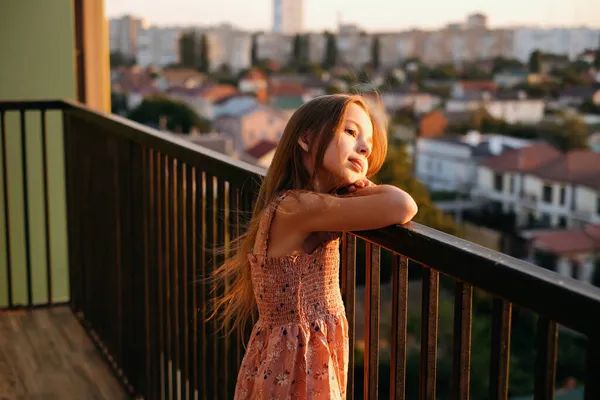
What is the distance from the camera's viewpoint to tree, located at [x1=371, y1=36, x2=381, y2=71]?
169 feet

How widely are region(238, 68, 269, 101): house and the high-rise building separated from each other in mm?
3140

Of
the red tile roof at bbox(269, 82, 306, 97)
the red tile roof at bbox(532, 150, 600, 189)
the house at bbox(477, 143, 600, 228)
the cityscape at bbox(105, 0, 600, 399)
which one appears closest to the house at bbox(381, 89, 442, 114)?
the cityscape at bbox(105, 0, 600, 399)

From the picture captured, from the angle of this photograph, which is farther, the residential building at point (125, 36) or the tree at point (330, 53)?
the tree at point (330, 53)

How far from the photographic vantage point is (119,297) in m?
2.92

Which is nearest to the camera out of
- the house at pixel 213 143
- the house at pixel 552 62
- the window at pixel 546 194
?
the house at pixel 213 143

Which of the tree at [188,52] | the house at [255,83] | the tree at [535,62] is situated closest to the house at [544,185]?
the tree at [535,62]

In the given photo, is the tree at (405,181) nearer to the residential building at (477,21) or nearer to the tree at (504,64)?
the tree at (504,64)

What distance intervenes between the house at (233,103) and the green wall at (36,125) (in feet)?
126

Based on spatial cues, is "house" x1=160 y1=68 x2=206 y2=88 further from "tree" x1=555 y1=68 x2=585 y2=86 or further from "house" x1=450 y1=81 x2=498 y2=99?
"tree" x1=555 y1=68 x2=585 y2=86

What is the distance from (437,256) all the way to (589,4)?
2310 inches

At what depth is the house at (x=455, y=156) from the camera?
4509 centimetres

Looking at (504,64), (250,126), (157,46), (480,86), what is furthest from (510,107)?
(157,46)

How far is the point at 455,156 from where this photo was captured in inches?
1844

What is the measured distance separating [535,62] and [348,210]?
50.1 m
